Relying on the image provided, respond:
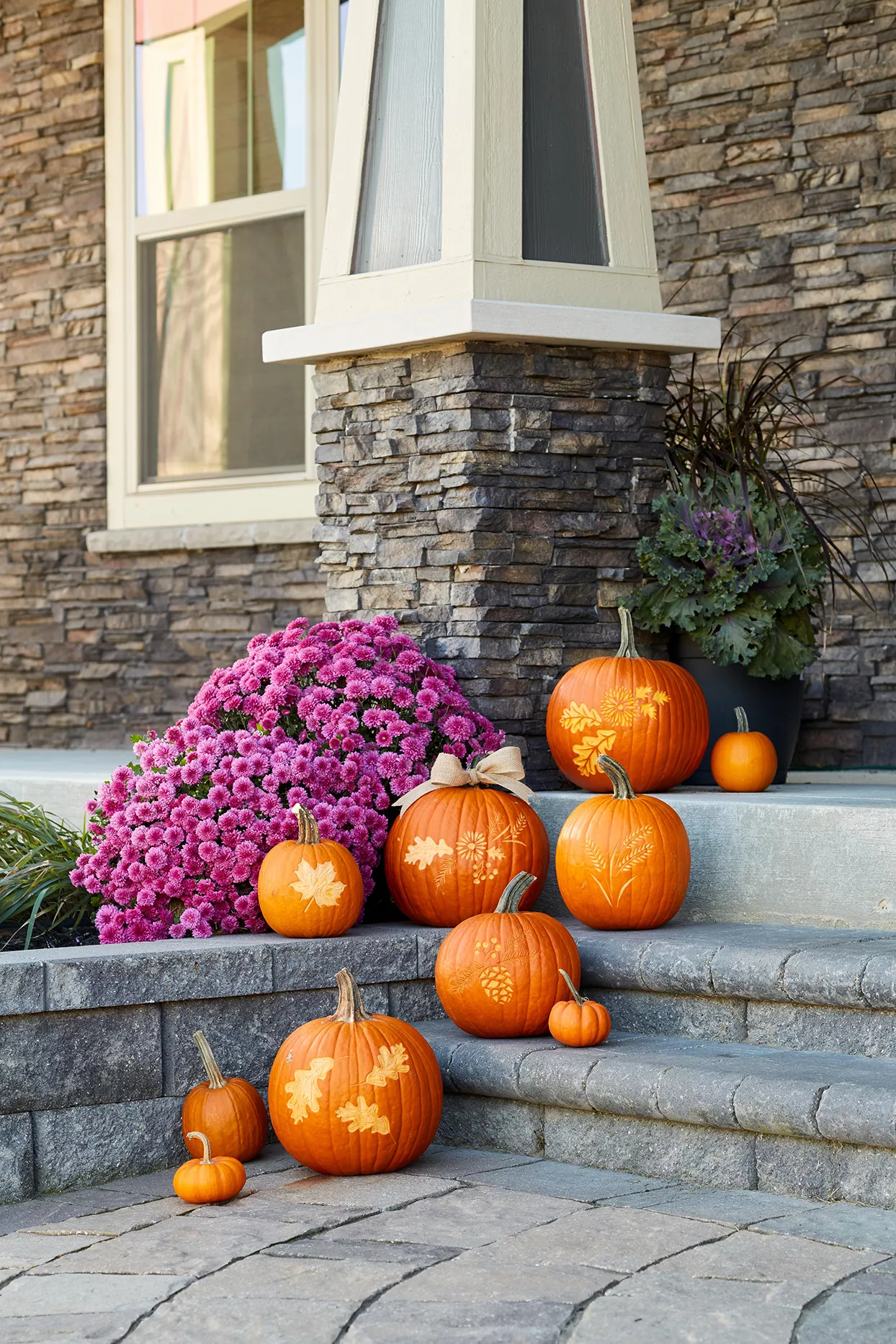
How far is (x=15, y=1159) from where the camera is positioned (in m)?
2.98

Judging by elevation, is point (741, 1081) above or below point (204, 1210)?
above

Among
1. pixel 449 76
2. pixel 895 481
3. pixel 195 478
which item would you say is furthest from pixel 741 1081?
pixel 195 478

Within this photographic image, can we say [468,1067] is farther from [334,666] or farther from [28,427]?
[28,427]

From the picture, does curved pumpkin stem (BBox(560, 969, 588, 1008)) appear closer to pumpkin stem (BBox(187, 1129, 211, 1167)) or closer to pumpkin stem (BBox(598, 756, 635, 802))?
pumpkin stem (BBox(598, 756, 635, 802))

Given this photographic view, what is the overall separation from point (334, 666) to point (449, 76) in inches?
66.9

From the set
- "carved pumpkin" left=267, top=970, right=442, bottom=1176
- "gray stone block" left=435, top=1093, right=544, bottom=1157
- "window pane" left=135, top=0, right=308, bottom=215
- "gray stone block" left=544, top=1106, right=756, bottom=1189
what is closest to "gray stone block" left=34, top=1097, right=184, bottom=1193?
"carved pumpkin" left=267, top=970, right=442, bottom=1176

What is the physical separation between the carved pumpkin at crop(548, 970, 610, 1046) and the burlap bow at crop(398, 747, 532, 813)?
0.68 meters

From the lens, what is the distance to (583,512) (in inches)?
177

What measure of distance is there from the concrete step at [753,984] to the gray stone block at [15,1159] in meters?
1.21

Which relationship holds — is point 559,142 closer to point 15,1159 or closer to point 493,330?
point 493,330

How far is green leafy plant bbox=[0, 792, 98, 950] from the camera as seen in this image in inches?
146

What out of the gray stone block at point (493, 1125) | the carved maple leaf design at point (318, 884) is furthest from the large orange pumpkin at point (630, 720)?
the gray stone block at point (493, 1125)

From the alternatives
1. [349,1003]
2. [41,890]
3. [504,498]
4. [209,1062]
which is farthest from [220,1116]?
[504,498]

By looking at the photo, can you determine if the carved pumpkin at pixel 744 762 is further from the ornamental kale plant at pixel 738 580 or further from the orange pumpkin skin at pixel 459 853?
the orange pumpkin skin at pixel 459 853
